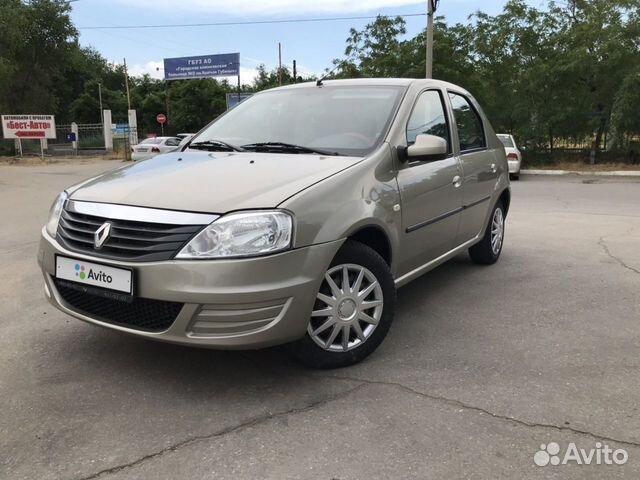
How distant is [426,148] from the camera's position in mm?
3670

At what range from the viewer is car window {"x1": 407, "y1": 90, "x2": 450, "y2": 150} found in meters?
4.02

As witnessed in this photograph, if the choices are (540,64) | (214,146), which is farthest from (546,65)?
(214,146)

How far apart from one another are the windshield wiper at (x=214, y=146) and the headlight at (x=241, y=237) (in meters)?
1.20

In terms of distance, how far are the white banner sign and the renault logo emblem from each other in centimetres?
3115

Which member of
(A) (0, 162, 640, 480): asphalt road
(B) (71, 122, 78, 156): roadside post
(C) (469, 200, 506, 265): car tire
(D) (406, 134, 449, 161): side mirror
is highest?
(B) (71, 122, 78, 156): roadside post

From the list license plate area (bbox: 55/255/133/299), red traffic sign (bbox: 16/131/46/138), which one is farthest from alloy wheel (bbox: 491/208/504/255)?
red traffic sign (bbox: 16/131/46/138)

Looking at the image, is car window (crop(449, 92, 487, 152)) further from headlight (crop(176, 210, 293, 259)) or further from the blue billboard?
the blue billboard

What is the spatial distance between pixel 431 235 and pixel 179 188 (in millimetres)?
1903

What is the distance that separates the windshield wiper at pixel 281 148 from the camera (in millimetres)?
3705

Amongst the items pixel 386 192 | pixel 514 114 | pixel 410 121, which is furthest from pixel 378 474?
pixel 514 114

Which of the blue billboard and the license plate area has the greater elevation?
the blue billboard

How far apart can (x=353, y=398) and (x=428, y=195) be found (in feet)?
5.32

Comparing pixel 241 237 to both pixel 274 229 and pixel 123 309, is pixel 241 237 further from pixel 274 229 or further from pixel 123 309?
pixel 123 309

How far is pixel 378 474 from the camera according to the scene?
2.38 m
